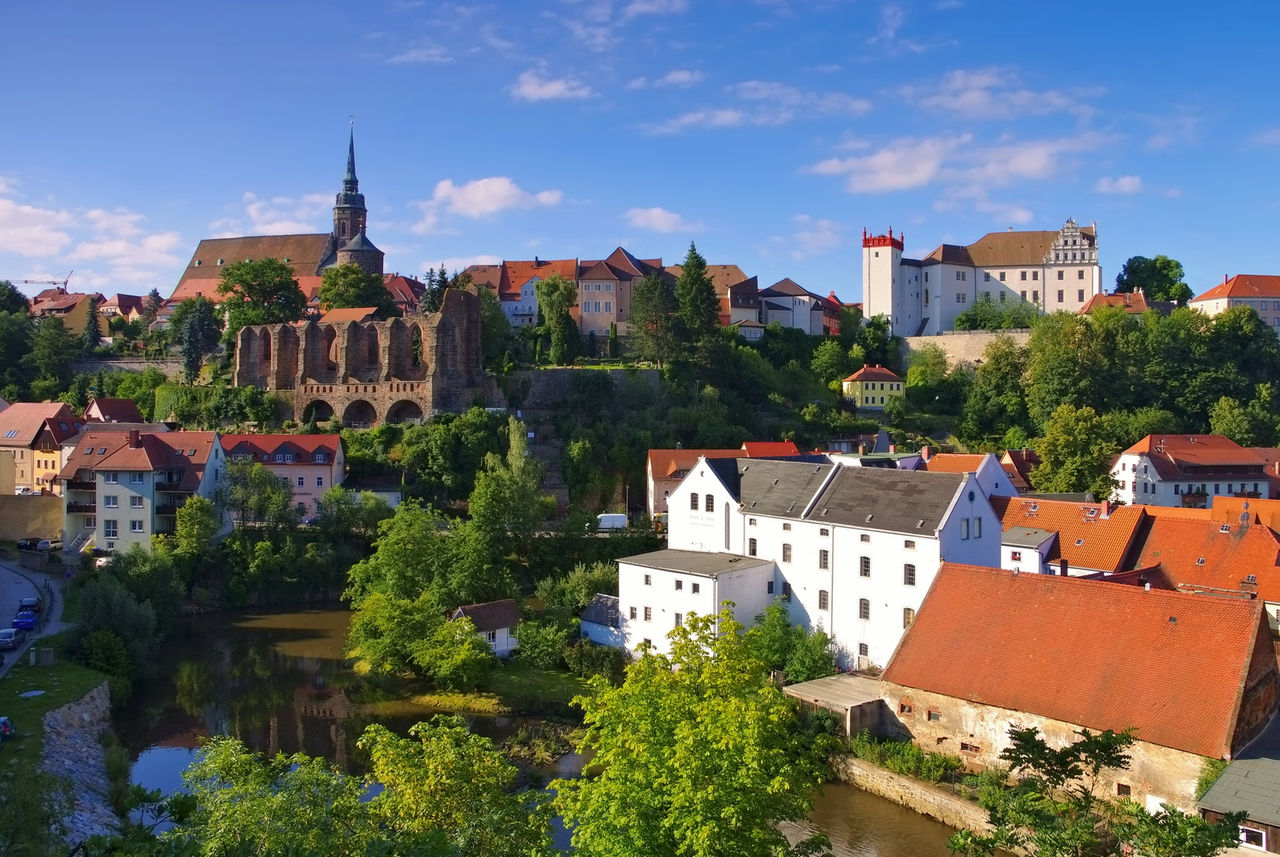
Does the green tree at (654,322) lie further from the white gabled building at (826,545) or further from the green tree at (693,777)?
the green tree at (693,777)

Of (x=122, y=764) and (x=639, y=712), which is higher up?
(x=639, y=712)

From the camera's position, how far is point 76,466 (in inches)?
1964

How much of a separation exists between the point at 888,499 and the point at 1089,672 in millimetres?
10262

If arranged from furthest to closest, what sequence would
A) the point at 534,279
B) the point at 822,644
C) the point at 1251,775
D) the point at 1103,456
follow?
the point at 534,279 < the point at 1103,456 < the point at 822,644 < the point at 1251,775

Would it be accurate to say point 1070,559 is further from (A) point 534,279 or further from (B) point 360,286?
(A) point 534,279

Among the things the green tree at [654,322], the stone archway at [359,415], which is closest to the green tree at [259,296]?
the stone archway at [359,415]

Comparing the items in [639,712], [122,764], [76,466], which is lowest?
[122,764]

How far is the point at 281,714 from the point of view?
104 feet

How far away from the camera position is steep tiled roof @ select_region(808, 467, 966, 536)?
3152cm

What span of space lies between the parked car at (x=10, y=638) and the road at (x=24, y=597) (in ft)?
→ 0.69

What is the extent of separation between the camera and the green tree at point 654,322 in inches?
2731

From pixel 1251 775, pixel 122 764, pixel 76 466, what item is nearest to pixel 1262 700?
pixel 1251 775

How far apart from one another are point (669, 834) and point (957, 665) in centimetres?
1272

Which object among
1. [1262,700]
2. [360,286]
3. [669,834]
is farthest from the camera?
[360,286]
